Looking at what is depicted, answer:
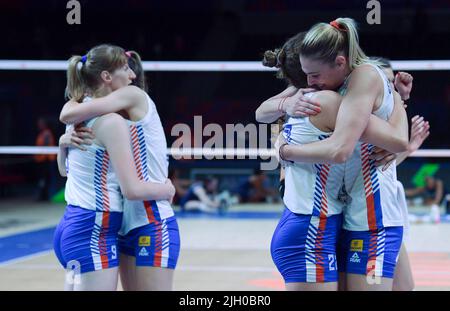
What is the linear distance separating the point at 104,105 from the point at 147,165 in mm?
312

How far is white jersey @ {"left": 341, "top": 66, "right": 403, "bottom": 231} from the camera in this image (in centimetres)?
258

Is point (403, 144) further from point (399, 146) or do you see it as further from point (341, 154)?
point (341, 154)

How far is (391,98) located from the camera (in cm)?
257

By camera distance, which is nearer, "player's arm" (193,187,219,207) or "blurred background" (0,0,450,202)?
"player's arm" (193,187,219,207)

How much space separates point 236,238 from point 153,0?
11.2 metres

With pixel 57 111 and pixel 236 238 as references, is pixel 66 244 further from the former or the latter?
pixel 57 111

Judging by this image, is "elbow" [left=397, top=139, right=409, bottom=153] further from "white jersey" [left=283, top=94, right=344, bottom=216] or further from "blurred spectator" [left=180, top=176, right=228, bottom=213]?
"blurred spectator" [left=180, top=176, right=228, bottom=213]

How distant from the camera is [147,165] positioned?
3.00 meters

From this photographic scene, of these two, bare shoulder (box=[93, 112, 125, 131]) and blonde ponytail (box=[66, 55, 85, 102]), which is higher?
blonde ponytail (box=[66, 55, 85, 102])

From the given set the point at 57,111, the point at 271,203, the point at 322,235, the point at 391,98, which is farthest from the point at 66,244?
the point at 57,111

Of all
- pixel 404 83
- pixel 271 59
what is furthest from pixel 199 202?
pixel 271 59

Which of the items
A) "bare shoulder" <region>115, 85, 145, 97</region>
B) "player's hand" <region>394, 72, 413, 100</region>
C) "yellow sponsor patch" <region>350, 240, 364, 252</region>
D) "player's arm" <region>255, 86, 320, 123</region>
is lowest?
Answer: "yellow sponsor patch" <region>350, 240, 364, 252</region>

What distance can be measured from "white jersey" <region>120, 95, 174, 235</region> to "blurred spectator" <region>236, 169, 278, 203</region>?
11016 millimetres

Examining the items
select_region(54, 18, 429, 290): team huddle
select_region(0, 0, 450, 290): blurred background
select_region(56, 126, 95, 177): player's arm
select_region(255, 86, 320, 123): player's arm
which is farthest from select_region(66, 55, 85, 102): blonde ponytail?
select_region(0, 0, 450, 290): blurred background
